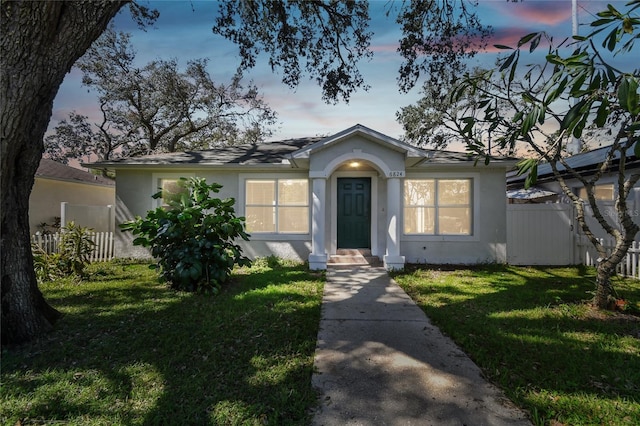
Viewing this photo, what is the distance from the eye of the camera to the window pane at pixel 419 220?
8.66 metres

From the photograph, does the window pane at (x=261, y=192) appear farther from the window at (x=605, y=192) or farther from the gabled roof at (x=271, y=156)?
the window at (x=605, y=192)

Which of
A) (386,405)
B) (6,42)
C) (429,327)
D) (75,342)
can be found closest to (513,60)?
(429,327)

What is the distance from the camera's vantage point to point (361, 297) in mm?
5316

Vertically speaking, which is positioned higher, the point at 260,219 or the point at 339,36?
the point at 339,36

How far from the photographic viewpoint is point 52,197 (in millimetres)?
12828

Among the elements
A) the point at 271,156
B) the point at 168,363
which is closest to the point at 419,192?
the point at 271,156

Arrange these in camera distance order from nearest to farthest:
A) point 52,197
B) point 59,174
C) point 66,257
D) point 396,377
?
point 396,377, point 66,257, point 52,197, point 59,174

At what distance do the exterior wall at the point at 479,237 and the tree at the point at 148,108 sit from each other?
600 inches

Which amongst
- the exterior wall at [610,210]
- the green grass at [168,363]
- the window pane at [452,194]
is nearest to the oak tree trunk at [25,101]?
the green grass at [168,363]

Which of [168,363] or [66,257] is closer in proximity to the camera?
[168,363]

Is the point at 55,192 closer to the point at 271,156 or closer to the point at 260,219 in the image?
the point at 260,219

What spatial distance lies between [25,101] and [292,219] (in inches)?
250

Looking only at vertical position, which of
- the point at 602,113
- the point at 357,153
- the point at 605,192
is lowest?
the point at 602,113

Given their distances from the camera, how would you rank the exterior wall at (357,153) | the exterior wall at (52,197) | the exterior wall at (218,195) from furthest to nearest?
the exterior wall at (52,197)
the exterior wall at (218,195)
the exterior wall at (357,153)
